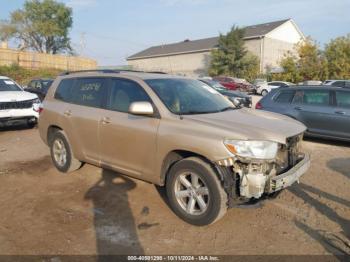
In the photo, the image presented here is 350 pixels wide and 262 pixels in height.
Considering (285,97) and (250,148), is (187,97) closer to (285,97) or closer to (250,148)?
(250,148)

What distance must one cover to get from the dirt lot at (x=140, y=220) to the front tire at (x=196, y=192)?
0.16 metres

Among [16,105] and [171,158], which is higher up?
[16,105]

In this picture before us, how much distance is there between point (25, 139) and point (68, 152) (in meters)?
4.07

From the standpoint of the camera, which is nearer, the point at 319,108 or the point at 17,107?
the point at 319,108

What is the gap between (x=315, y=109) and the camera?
29.2 ft

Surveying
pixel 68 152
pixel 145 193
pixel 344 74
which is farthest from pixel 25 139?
pixel 344 74

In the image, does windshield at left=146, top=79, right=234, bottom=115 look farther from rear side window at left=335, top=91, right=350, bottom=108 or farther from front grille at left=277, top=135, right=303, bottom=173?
rear side window at left=335, top=91, right=350, bottom=108

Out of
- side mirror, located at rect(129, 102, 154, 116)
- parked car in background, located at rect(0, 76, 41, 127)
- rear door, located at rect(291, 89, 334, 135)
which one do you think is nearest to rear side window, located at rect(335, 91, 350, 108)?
rear door, located at rect(291, 89, 334, 135)

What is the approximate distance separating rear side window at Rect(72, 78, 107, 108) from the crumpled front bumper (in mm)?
2822

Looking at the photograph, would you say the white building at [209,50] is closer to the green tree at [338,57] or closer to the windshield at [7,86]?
the green tree at [338,57]

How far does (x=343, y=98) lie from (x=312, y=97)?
0.74 meters

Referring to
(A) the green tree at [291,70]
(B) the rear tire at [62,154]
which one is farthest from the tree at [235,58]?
(B) the rear tire at [62,154]

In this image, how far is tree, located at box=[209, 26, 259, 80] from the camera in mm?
43156

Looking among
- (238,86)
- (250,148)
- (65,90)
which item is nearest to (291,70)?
(238,86)
